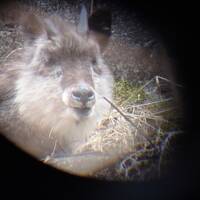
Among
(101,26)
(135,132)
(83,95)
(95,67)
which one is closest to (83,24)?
(101,26)

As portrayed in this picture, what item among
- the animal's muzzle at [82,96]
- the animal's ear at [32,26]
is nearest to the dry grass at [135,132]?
the animal's muzzle at [82,96]

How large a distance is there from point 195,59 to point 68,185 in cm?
76

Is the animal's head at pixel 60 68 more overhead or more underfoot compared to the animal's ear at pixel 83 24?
more underfoot

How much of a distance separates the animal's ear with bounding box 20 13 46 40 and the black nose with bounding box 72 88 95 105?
265mm

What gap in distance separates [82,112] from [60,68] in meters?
0.18

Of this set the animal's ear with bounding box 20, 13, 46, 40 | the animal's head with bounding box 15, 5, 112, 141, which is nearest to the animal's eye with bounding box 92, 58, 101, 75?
the animal's head with bounding box 15, 5, 112, 141

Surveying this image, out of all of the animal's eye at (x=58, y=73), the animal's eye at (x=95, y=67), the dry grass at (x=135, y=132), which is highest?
the animal's eye at (x=95, y=67)

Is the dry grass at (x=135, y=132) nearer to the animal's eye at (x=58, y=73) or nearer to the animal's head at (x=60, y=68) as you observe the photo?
the animal's head at (x=60, y=68)

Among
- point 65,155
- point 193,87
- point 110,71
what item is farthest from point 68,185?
point 193,87

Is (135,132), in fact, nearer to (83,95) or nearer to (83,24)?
(83,95)

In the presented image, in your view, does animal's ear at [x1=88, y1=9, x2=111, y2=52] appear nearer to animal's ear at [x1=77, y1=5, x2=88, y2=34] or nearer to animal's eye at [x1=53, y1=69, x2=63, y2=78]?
animal's ear at [x1=77, y1=5, x2=88, y2=34]

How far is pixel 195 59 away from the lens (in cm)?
196

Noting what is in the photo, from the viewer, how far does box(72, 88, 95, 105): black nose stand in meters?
1.62

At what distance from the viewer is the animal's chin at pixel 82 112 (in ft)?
5.49
